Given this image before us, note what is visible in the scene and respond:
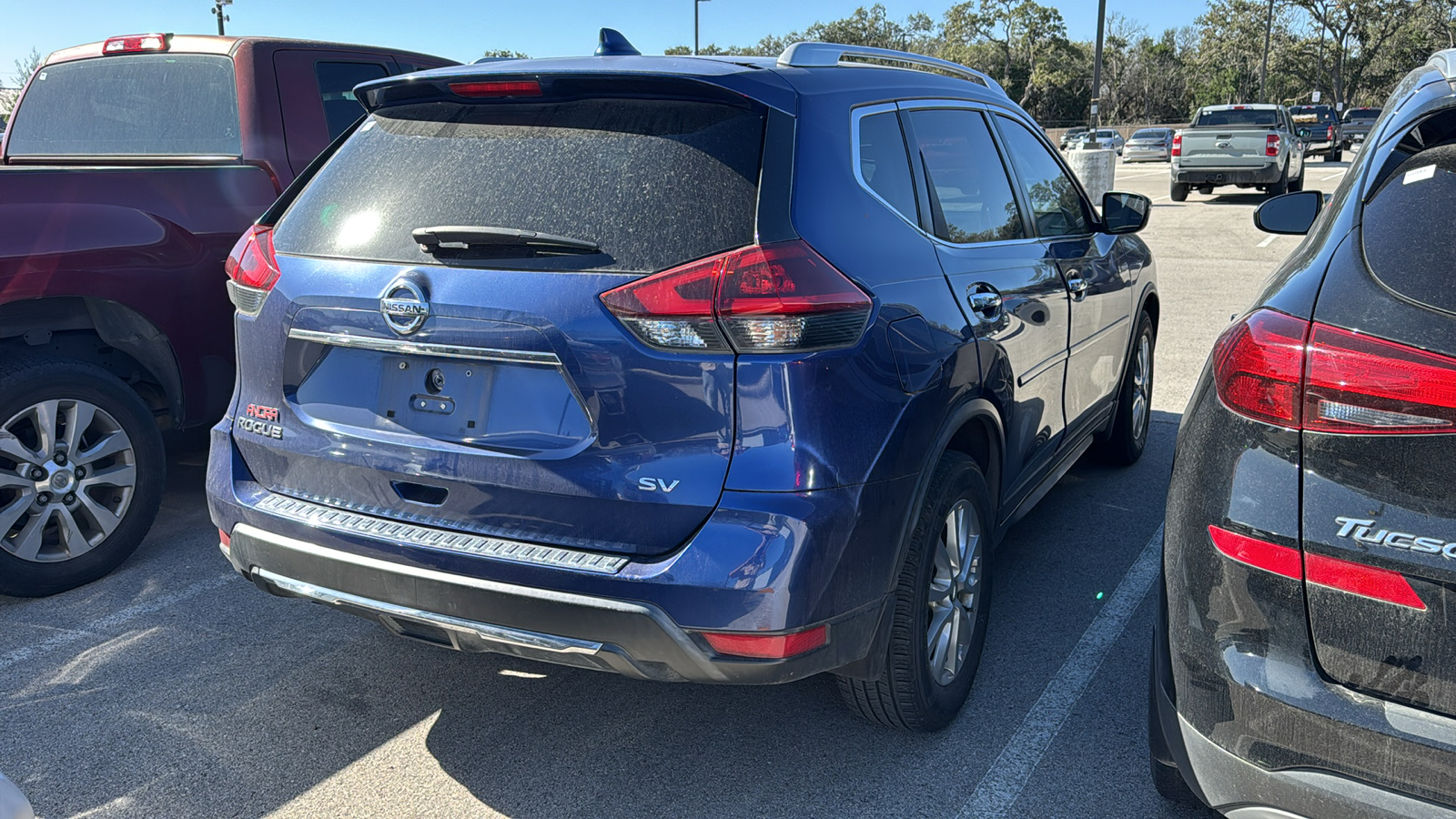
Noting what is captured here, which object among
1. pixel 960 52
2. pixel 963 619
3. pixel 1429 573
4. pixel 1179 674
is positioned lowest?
pixel 963 619

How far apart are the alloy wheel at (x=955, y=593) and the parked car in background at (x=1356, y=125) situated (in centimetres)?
5321

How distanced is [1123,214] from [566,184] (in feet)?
9.54

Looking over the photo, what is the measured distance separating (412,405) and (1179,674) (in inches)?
69.9

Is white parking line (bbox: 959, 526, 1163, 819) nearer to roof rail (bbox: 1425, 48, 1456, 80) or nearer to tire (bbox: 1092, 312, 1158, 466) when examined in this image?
tire (bbox: 1092, 312, 1158, 466)

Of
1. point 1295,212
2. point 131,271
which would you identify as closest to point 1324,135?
point 1295,212

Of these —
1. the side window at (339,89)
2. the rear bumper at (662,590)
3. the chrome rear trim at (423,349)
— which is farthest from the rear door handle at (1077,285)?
the side window at (339,89)

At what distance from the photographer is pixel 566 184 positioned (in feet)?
8.52

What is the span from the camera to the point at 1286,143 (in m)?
23.3

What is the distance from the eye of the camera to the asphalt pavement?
2.89 m

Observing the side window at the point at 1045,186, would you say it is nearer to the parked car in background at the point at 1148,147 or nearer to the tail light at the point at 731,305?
the tail light at the point at 731,305

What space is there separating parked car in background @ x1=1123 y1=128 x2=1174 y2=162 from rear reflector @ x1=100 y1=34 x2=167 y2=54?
44488mm

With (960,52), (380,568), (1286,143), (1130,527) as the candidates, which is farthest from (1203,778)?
(960,52)

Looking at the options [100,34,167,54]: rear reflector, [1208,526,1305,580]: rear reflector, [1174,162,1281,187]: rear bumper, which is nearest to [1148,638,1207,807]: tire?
[1208,526,1305,580]: rear reflector

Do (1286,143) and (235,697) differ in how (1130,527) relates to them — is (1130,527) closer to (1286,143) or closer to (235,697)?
(235,697)
